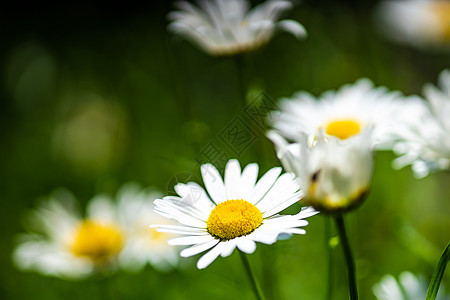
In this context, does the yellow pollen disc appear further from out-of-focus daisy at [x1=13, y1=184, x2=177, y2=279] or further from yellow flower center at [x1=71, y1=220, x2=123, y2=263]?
yellow flower center at [x1=71, y1=220, x2=123, y2=263]

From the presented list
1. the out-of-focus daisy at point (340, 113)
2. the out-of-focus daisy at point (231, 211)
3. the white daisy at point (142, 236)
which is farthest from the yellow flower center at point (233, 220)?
the white daisy at point (142, 236)

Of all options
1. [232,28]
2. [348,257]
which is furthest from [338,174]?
[232,28]

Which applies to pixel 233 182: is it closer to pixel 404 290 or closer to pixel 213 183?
pixel 213 183

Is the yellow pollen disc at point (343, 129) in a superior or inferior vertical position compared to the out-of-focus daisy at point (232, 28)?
inferior

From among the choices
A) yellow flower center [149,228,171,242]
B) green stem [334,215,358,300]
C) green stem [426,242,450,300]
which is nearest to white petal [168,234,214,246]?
green stem [334,215,358,300]

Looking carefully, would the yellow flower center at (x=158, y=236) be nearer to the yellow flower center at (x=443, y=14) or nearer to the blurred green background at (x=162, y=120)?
the blurred green background at (x=162, y=120)
